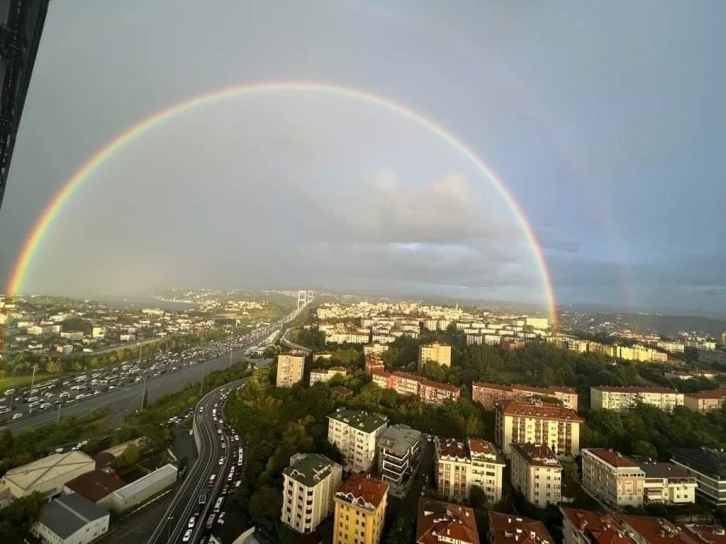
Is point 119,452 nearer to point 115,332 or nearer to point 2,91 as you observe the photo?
point 2,91

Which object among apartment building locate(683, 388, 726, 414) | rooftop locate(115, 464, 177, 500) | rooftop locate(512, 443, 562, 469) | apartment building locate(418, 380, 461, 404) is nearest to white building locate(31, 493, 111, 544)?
rooftop locate(115, 464, 177, 500)

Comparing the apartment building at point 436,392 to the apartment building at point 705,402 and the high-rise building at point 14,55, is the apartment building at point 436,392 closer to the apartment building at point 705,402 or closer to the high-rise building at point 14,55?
the apartment building at point 705,402

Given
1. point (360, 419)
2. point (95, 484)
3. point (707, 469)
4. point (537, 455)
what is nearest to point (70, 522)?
point (95, 484)

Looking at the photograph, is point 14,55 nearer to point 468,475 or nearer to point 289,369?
point 468,475

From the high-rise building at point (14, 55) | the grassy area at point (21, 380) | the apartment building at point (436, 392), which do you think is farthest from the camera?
the grassy area at point (21, 380)

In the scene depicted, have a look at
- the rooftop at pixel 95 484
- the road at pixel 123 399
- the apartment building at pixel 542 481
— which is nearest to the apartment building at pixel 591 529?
the apartment building at pixel 542 481

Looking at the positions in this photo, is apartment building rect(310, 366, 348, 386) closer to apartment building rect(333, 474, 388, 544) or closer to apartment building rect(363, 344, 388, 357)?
apartment building rect(363, 344, 388, 357)
